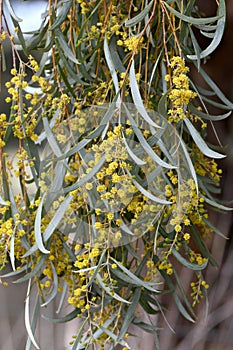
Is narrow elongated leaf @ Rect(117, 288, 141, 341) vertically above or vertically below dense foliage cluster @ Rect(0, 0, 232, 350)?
below

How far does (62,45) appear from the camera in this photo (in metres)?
0.65

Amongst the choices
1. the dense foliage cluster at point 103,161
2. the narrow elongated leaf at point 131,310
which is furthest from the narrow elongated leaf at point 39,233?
the narrow elongated leaf at point 131,310

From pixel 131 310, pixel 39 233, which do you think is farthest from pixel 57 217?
pixel 131 310

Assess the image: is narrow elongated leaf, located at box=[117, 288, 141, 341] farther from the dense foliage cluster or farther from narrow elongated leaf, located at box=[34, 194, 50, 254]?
narrow elongated leaf, located at box=[34, 194, 50, 254]

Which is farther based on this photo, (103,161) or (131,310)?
(131,310)

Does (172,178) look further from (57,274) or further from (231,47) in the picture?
(231,47)

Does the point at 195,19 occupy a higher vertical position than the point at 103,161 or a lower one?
higher

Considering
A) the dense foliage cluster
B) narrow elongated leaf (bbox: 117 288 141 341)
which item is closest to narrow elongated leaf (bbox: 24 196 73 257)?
the dense foliage cluster

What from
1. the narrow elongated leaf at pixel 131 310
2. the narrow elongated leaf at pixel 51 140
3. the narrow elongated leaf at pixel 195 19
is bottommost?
the narrow elongated leaf at pixel 131 310

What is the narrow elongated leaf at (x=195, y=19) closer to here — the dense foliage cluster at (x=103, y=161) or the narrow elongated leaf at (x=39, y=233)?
the dense foliage cluster at (x=103, y=161)

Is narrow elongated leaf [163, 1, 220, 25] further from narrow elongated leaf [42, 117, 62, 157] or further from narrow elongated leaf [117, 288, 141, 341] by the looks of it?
narrow elongated leaf [117, 288, 141, 341]

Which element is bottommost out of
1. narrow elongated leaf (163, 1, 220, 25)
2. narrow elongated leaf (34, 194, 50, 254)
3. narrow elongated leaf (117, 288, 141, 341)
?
narrow elongated leaf (117, 288, 141, 341)

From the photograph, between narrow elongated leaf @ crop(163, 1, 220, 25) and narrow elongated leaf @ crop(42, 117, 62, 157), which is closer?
narrow elongated leaf @ crop(163, 1, 220, 25)

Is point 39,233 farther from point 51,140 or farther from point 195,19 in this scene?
point 195,19
